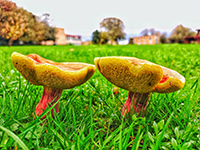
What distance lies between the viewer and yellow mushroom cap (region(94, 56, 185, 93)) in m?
1.24

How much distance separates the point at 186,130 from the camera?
1.33 meters

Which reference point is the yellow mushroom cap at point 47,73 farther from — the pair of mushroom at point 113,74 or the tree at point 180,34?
the tree at point 180,34

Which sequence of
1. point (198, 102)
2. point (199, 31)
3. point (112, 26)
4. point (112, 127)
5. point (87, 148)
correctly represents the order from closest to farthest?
1. point (87, 148)
2. point (112, 127)
3. point (198, 102)
4. point (112, 26)
5. point (199, 31)

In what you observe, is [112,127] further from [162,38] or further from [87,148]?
[162,38]

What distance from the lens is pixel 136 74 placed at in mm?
1253

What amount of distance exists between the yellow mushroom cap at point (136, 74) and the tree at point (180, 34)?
63.3m

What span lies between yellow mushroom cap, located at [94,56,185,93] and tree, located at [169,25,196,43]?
208ft

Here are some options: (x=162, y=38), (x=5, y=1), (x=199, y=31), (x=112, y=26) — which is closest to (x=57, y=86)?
Result: (x=5, y=1)

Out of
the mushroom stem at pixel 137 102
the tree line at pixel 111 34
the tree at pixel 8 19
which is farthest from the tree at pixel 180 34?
the mushroom stem at pixel 137 102

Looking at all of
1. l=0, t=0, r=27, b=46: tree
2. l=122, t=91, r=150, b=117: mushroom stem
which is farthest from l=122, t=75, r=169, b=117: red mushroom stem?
l=0, t=0, r=27, b=46: tree

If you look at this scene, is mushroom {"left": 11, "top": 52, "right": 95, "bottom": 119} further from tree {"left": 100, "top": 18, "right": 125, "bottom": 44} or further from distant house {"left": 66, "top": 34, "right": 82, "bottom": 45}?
distant house {"left": 66, "top": 34, "right": 82, "bottom": 45}

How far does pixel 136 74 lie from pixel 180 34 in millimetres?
67372

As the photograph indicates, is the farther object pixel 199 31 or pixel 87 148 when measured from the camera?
pixel 199 31

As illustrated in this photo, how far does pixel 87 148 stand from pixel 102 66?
0.56 meters
